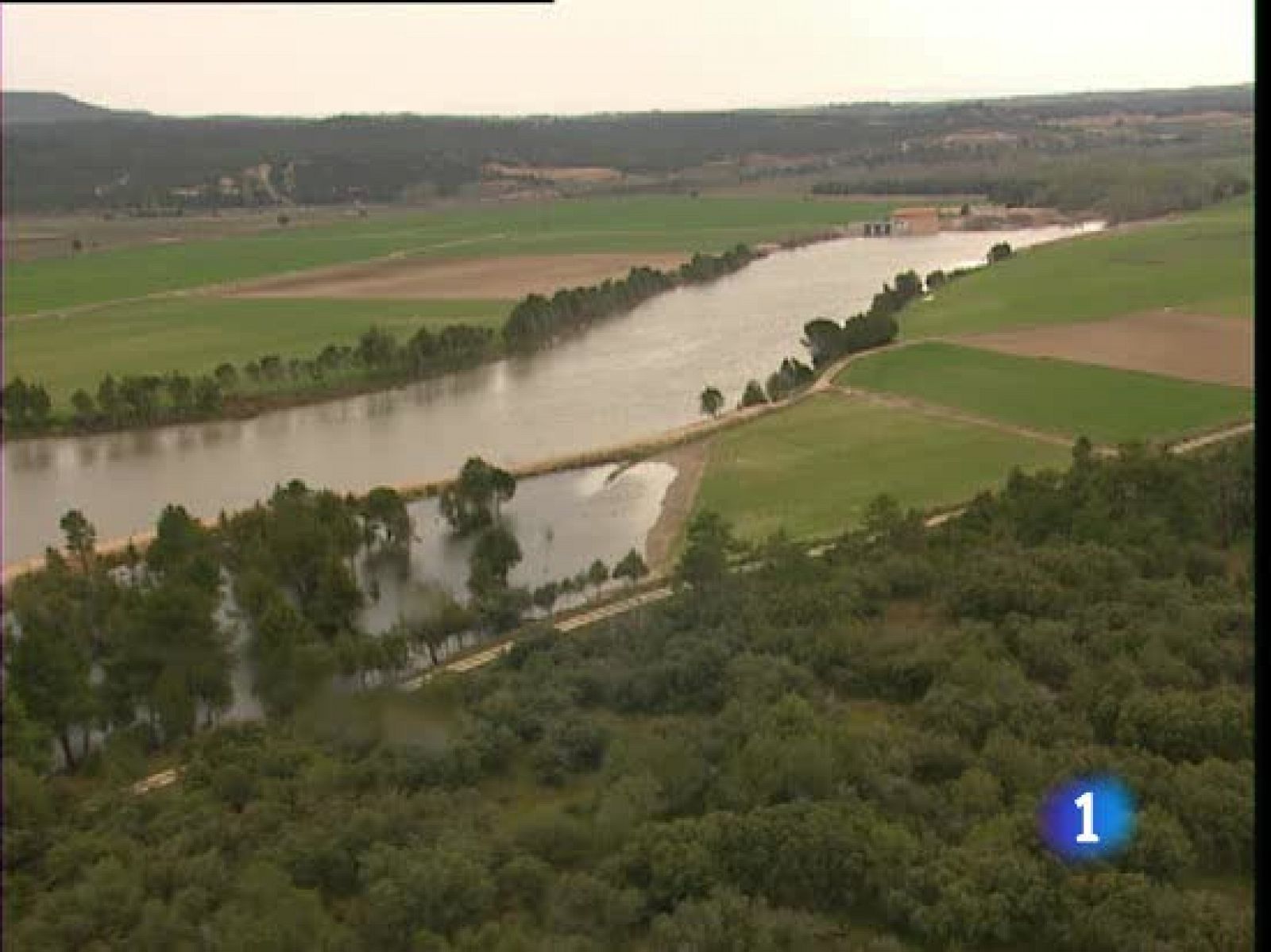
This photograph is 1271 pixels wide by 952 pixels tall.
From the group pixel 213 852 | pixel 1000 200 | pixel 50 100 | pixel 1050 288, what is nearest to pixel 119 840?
pixel 213 852

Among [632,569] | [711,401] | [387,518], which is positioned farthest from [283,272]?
[632,569]

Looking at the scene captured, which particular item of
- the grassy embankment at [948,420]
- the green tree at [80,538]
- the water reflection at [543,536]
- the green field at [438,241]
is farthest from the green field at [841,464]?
the green field at [438,241]

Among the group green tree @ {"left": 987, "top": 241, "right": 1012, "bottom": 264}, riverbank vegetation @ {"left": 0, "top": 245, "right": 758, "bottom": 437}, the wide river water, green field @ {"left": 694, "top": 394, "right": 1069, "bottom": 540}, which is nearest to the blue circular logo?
green field @ {"left": 694, "top": 394, "right": 1069, "bottom": 540}

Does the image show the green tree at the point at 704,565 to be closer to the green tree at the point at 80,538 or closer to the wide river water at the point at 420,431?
the green tree at the point at 80,538

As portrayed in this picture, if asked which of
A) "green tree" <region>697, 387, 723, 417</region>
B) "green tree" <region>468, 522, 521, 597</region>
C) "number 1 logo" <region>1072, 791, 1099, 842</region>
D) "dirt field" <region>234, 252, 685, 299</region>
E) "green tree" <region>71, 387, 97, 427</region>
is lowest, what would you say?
"number 1 logo" <region>1072, 791, 1099, 842</region>

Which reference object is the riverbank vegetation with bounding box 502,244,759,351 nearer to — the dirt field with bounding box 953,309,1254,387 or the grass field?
the grass field

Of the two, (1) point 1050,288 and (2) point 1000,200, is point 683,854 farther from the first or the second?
(2) point 1000,200

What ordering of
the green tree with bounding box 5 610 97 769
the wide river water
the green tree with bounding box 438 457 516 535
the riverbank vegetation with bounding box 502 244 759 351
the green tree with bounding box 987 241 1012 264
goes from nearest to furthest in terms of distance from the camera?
the green tree with bounding box 5 610 97 769 → the green tree with bounding box 438 457 516 535 → the wide river water → the riverbank vegetation with bounding box 502 244 759 351 → the green tree with bounding box 987 241 1012 264

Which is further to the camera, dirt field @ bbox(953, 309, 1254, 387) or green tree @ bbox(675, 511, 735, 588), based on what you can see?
dirt field @ bbox(953, 309, 1254, 387)
